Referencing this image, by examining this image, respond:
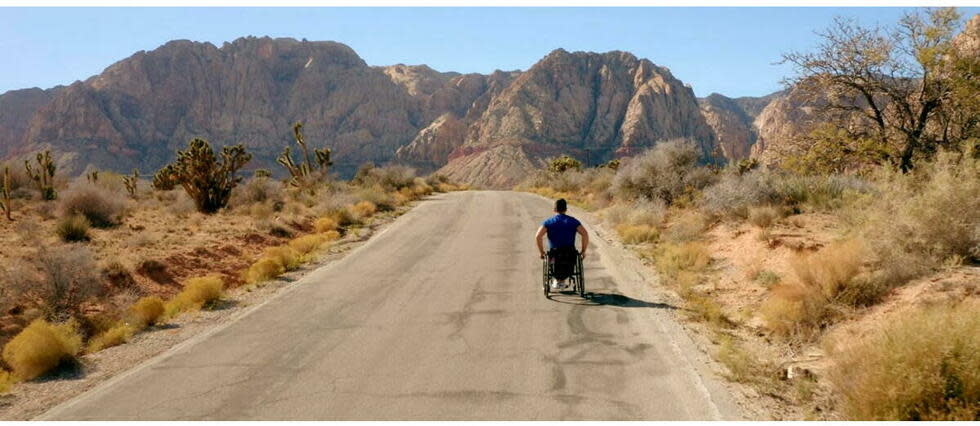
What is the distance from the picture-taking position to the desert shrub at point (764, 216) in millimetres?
14078

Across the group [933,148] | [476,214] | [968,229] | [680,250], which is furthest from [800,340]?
[476,214]

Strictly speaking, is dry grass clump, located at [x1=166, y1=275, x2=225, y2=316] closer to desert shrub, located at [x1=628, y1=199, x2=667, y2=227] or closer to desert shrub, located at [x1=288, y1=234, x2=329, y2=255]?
desert shrub, located at [x1=288, y1=234, x2=329, y2=255]

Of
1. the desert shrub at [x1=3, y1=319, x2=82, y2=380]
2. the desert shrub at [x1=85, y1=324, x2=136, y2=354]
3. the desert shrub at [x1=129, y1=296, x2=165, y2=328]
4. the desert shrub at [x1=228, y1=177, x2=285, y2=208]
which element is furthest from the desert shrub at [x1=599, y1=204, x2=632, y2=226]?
the desert shrub at [x1=228, y1=177, x2=285, y2=208]

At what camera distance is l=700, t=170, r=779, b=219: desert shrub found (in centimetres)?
1565

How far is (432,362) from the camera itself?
7039 mm

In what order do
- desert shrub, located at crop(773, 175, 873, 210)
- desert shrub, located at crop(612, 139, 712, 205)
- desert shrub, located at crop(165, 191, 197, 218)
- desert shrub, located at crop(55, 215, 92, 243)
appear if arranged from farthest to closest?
desert shrub, located at crop(165, 191, 197, 218)
desert shrub, located at crop(612, 139, 712, 205)
desert shrub, located at crop(55, 215, 92, 243)
desert shrub, located at crop(773, 175, 873, 210)

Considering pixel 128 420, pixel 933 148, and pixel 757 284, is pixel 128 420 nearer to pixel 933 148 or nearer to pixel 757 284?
pixel 757 284

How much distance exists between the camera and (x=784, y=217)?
1463 centimetres

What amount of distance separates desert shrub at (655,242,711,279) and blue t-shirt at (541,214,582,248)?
10.2 feet

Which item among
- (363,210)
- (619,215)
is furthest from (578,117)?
(619,215)

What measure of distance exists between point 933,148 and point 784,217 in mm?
3392

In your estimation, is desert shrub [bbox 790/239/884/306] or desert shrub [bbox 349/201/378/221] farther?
desert shrub [bbox 349/201/378/221]

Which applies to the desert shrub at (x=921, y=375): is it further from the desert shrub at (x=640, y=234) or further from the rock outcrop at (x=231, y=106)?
the rock outcrop at (x=231, y=106)

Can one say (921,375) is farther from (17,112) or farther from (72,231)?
(17,112)
